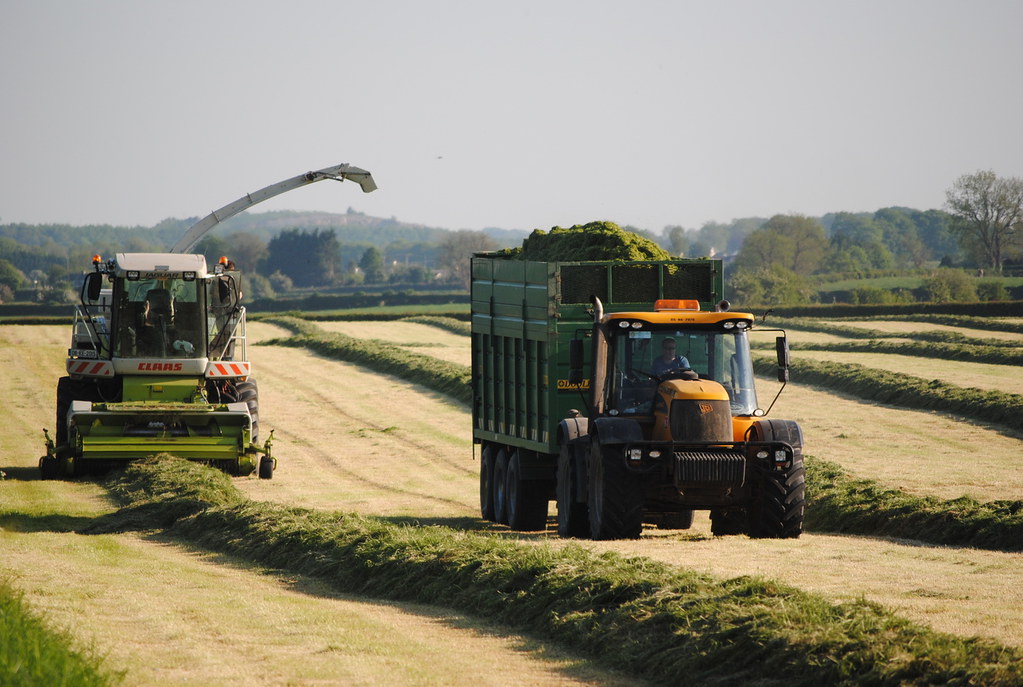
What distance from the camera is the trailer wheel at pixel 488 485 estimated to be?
60.8 feet

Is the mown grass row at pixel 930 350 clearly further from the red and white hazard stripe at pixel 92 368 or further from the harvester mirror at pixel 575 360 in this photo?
the harvester mirror at pixel 575 360

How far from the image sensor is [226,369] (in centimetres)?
2253

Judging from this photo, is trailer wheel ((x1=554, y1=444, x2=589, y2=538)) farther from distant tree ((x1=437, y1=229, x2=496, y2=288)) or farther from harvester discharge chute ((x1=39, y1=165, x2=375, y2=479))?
distant tree ((x1=437, y1=229, x2=496, y2=288))

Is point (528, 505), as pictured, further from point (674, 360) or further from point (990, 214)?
point (990, 214)

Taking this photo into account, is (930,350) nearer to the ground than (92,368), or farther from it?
nearer to the ground

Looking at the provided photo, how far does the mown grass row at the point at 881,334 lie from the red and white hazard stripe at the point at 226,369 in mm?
27203

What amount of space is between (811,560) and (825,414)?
18239 mm

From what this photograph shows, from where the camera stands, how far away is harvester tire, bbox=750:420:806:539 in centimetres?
1405

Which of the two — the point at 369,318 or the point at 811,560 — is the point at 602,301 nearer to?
the point at 811,560

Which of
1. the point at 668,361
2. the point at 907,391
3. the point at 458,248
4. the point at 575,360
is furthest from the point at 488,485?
the point at 458,248

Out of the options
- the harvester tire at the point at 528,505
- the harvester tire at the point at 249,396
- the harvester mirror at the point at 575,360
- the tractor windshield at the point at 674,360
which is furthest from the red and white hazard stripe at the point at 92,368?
the tractor windshield at the point at 674,360

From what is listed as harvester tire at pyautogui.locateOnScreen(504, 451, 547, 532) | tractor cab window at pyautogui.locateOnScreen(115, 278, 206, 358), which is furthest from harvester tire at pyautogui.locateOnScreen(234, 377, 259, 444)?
harvester tire at pyautogui.locateOnScreen(504, 451, 547, 532)

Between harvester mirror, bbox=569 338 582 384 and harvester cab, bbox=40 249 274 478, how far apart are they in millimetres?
7715

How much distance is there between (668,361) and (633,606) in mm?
5158
